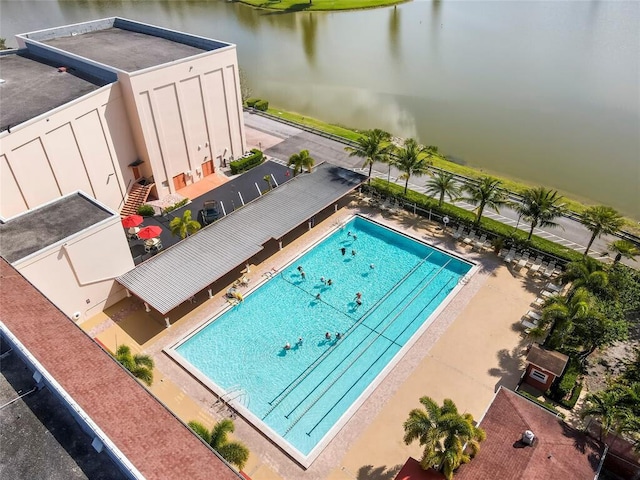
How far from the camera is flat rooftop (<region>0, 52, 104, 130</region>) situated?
32.2 meters

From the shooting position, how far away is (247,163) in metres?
44.6

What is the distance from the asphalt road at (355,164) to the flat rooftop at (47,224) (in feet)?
72.0

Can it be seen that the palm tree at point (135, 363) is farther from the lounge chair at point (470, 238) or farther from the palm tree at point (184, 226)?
the lounge chair at point (470, 238)

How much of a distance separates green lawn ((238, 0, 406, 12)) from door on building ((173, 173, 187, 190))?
3389 inches

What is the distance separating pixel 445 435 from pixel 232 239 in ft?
67.9

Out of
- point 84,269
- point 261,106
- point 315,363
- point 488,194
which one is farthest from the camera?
point 261,106

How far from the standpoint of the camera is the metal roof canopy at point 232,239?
2961 cm

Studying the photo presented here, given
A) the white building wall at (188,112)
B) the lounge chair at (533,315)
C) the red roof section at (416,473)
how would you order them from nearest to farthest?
the red roof section at (416,473) < the lounge chair at (533,315) < the white building wall at (188,112)

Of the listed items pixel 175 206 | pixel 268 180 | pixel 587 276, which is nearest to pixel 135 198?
pixel 175 206

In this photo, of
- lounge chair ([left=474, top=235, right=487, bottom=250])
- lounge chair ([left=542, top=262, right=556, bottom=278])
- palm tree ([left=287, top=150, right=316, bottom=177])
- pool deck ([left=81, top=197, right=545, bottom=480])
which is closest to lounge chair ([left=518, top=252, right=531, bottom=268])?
pool deck ([left=81, top=197, right=545, bottom=480])

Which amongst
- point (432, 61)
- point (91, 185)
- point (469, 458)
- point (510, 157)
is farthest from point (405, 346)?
point (432, 61)

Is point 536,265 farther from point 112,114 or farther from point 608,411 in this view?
point 112,114

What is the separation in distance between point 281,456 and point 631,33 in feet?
359

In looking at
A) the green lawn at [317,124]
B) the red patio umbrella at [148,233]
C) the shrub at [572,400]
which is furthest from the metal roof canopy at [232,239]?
the shrub at [572,400]
